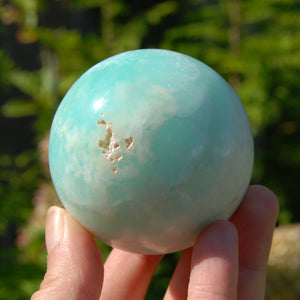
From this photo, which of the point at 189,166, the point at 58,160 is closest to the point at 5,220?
the point at 58,160

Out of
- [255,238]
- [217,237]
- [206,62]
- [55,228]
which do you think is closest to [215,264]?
[217,237]

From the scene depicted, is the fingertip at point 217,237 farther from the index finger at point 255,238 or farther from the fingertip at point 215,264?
the index finger at point 255,238

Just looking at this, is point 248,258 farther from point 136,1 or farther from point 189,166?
point 136,1

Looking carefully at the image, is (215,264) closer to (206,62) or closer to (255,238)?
(255,238)

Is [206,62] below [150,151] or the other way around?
below

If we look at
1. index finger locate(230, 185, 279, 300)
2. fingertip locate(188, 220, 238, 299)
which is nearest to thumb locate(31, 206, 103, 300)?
fingertip locate(188, 220, 238, 299)

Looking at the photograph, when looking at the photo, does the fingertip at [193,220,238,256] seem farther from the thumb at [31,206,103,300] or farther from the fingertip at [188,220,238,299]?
the thumb at [31,206,103,300]
